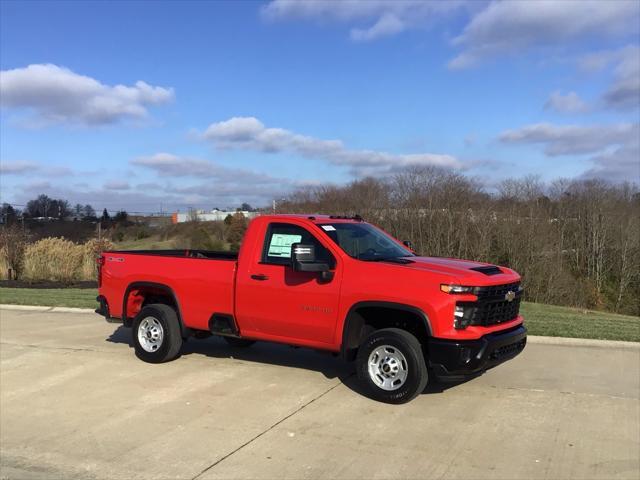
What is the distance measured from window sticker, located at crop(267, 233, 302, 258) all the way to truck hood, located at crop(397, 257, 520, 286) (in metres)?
1.40

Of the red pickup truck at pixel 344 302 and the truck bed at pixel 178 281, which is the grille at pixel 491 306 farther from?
the truck bed at pixel 178 281

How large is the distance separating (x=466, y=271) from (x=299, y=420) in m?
2.18

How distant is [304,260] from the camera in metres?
6.21

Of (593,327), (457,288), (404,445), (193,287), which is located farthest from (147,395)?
(593,327)

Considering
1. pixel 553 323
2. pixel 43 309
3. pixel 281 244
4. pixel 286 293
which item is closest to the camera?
pixel 286 293

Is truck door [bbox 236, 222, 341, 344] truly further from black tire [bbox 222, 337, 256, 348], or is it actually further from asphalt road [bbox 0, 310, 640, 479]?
black tire [bbox 222, 337, 256, 348]

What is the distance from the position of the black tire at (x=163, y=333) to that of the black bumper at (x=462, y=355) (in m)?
3.49

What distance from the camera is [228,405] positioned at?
237 inches

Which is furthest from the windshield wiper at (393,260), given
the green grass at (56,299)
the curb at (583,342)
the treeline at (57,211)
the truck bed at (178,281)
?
the treeline at (57,211)

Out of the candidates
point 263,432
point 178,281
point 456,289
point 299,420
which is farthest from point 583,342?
point 178,281

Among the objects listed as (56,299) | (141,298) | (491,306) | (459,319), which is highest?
(491,306)

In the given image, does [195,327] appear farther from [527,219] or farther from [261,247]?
[527,219]

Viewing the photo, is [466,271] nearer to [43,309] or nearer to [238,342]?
[238,342]

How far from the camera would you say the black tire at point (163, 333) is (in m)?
7.54
